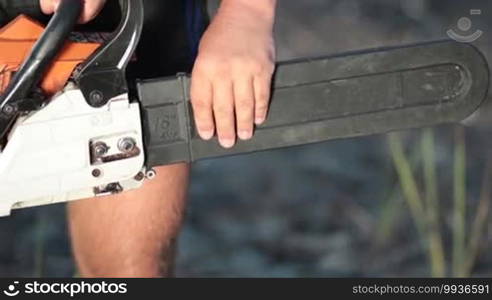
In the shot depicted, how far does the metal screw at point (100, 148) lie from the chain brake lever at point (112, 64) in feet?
0.15

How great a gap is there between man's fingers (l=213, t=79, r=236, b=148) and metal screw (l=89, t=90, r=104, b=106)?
0.13 m

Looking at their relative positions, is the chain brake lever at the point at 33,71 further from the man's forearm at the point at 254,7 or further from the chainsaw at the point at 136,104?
the man's forearm at the point at 254,7

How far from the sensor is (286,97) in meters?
1.10

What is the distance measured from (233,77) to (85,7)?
7.1 inches

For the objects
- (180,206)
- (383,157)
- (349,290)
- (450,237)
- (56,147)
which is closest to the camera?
(56,147)

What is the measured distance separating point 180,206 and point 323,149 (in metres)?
1.06

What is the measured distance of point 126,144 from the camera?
3.40 feet

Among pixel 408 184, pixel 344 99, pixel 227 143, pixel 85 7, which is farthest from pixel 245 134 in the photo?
pixel 408 184

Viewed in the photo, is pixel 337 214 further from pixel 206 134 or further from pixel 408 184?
pixel 206 134

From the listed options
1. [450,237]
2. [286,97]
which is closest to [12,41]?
[286,97]

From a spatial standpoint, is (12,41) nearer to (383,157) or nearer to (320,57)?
(320,57)

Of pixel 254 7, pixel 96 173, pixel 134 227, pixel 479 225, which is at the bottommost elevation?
pixel 96 173

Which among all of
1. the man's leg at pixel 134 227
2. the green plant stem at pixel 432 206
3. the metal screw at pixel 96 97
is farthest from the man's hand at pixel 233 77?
the green plant stem at pixel 432 206

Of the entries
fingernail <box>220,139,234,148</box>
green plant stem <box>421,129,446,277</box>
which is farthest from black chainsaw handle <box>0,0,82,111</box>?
green plant stem <box>421,129,446,277</box>
